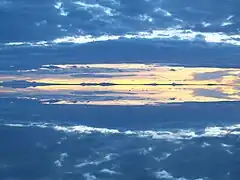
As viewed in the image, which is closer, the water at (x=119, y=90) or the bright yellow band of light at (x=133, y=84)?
the water at (x=119, y=90)

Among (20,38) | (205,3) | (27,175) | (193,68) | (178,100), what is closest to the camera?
(27,175)

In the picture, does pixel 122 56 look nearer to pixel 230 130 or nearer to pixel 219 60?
pixel 219 60

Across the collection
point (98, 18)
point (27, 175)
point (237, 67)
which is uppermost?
point (98, 18)

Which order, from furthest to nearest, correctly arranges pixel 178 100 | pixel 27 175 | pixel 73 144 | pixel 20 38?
pixel 20 38
pixel 178 100
pixel 73 144
pixel 27 175

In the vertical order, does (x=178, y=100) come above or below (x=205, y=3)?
below

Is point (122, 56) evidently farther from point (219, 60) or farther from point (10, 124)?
point (10, 124)

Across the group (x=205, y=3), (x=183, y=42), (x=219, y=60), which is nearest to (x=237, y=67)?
(x=219, y=60)

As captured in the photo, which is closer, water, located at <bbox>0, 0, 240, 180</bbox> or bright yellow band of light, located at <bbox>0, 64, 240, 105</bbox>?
water, located at <bbox>0, 0, 240, 180</bbox>

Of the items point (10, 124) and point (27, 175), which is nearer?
point (27, 175)
